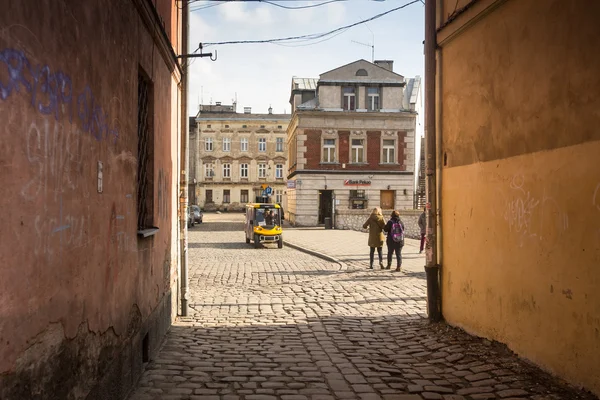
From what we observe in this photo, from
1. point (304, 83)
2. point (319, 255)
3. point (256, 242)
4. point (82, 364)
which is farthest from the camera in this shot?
point (304, 83)

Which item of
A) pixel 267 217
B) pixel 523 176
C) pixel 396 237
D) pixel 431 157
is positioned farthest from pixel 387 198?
pixel 523 176

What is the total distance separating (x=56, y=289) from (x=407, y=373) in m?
4.12

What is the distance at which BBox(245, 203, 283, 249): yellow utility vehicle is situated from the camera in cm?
2473

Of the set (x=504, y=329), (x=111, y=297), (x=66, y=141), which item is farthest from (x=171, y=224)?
(x=66, y=141)

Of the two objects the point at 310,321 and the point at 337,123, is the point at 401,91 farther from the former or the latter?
the point at 310,321

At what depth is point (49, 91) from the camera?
333 cm

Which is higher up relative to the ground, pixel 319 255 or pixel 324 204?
pixel 324 204

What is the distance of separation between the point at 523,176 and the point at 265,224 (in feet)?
62.6

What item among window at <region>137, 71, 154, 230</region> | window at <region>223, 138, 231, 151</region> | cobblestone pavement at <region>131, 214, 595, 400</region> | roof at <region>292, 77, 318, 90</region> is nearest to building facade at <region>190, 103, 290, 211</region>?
window at <region>223, 138, 231, 151</region>

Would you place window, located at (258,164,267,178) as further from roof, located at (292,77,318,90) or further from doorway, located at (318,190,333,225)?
doorway, located at (318,190,333,225)

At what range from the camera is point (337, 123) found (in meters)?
41.8

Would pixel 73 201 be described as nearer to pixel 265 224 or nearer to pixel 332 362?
pixel 332 362

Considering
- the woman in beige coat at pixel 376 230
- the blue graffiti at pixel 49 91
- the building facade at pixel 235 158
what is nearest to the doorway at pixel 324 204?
the woman in beige coat at pixel 376 230

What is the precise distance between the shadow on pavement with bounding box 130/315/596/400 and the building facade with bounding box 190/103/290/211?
2583 inches
